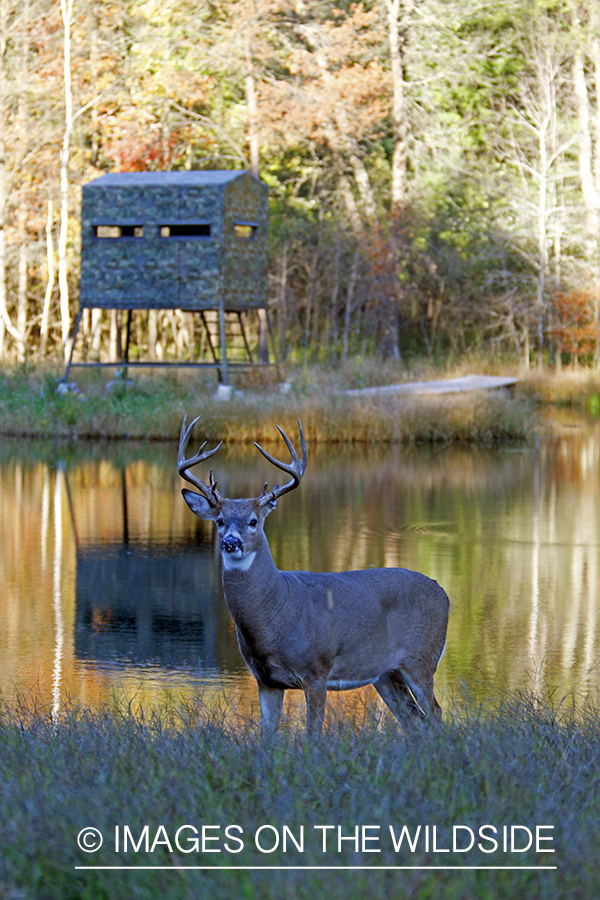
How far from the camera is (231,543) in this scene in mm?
7145

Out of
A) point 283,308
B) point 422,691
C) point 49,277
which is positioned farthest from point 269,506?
point 49,277

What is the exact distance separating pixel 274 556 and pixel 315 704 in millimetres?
7721

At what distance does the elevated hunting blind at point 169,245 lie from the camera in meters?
34.5

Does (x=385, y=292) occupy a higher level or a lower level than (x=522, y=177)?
lower

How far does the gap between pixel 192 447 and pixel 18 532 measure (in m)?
9.90

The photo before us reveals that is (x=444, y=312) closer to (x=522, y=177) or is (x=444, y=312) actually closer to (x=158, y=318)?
(x=522, y=177)

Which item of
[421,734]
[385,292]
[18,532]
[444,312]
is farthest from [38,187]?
[421,734]

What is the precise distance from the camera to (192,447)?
88.5 feet

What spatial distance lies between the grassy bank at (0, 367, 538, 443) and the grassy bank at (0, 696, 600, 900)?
20614mm

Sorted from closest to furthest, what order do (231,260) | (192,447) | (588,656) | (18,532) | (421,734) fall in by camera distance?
(421,734) < (588,656) < (18,532) < (192,447) < (231,260)

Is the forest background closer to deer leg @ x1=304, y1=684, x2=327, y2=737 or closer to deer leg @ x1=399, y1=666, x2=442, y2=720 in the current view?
deer leg @ x1=399, y1=666, x2=442, y2=720

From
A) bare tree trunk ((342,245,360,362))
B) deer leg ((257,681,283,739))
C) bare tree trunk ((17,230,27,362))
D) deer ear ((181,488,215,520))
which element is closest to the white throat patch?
deer ear ((181,488,215,520))

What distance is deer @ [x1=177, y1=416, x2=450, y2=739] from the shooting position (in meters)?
7.26

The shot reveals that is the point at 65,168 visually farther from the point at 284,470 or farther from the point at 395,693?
the point at 395,693
